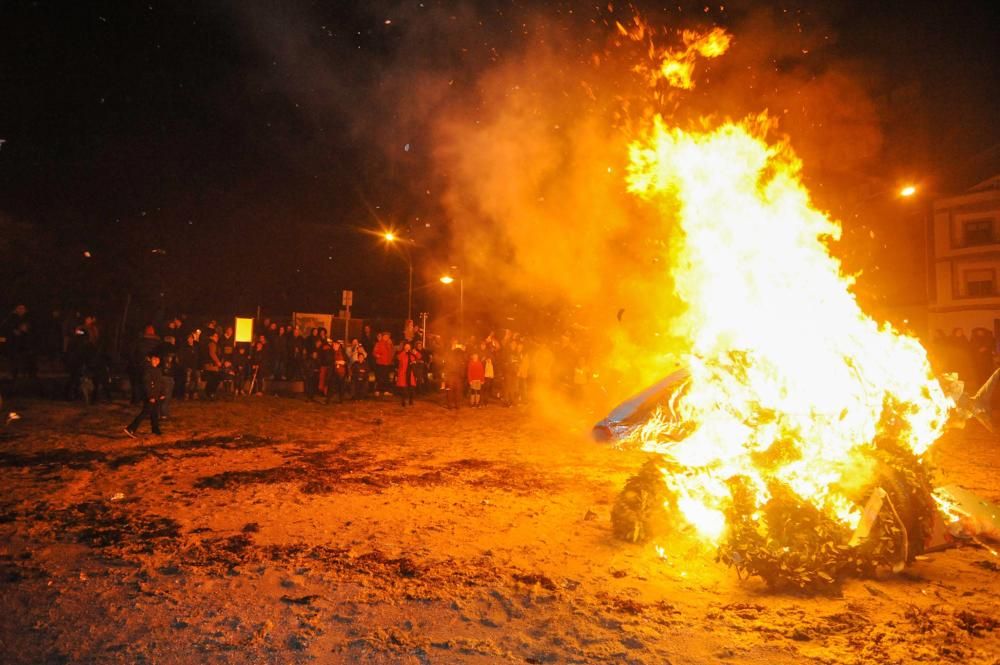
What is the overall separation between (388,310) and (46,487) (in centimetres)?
3233

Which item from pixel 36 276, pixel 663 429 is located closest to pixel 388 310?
pixel 36 276

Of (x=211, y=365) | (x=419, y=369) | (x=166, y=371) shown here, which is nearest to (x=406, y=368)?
(x=419, y=369)

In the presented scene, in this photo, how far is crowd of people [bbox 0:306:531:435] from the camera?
14.5 meters

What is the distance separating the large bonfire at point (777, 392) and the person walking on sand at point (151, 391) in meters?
8.41

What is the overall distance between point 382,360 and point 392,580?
1316 cm

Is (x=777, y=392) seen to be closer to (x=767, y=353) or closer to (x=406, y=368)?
(x=767, y=353)

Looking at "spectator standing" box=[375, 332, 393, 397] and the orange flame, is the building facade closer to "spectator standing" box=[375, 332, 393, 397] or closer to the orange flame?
"spectator standing" box=[375, 332, 393, 397]

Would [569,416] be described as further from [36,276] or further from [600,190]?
[36,276]

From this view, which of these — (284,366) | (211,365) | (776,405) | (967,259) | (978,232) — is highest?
(978,232)

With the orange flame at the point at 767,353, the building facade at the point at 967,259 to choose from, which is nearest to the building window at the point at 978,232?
the building facade at the point at 967,259

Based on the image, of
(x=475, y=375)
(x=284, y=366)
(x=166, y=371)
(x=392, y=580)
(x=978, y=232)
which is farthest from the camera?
(x=978, y=232)

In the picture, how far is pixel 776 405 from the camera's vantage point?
6387 mm

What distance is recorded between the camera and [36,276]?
74.2ft

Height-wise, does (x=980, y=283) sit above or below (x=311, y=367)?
above
